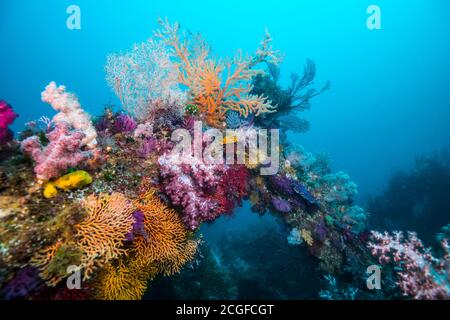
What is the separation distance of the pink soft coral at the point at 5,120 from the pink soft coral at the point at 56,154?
0.42 m

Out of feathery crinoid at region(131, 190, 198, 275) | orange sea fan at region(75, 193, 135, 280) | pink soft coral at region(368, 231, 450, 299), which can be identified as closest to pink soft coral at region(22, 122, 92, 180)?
orange sea fan at region(75, 193, 135, 280)

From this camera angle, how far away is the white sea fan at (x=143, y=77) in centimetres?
538

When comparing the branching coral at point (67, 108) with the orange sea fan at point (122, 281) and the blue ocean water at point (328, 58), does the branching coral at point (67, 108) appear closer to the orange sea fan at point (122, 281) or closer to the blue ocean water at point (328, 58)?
the orange sea fan at point (122, 281)

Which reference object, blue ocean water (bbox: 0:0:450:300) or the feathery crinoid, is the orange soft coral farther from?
blue ocean water (bbox: 0:0:450:300)

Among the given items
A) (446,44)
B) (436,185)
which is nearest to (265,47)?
(436,185)

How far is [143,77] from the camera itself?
552 cm

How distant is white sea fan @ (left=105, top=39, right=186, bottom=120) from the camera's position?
5375mm

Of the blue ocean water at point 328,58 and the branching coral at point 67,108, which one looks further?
the blue ocean water at point 328,58

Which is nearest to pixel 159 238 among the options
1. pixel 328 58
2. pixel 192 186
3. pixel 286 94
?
Answer: pixel 192 186

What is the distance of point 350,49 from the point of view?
12775 centimetres

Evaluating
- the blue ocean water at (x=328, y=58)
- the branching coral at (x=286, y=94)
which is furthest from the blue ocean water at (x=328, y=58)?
the branching coral at (x=286, y=94)

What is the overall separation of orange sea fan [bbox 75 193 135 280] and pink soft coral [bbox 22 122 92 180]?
0.55 metres

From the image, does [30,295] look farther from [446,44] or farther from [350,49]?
[446,44]

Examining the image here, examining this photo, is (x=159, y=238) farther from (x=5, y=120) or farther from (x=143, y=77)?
(x=143, y=77)
